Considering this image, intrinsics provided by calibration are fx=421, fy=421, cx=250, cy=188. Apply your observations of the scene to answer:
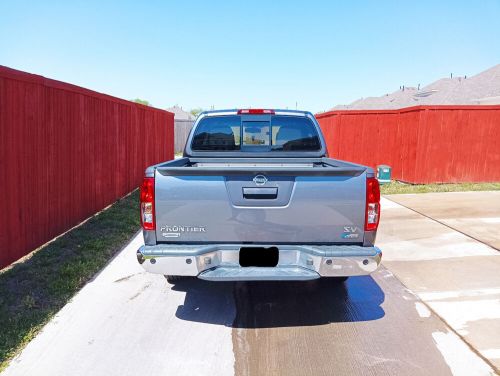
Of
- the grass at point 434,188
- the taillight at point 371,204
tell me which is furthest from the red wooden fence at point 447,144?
the taillight at point 371,204

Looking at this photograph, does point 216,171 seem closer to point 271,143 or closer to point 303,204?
point 303,204

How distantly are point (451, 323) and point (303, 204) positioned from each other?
1901 millimetres

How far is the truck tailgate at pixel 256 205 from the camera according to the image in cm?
349

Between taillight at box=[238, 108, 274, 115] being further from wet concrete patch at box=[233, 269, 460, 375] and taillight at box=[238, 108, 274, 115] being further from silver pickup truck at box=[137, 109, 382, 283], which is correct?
wet concrete patch at box=[233, 269, 460, 375]

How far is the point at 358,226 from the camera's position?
3557 millimetres

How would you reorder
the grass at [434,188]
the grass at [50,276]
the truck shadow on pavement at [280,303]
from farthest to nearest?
the grass at [434,188], the truck shadow on pavement at [280,303], the grass at [50,276]

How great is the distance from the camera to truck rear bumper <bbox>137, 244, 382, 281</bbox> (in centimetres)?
348

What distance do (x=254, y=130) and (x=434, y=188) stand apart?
947cm

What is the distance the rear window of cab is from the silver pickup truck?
1781mm

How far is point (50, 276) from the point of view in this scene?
16.3 ft

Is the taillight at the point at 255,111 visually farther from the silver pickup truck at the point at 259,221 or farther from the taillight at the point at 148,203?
the taillight at the point at 148,203

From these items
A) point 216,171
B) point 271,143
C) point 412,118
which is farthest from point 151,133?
point 216,171

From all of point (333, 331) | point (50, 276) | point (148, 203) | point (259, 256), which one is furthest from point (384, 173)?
point (148, 203)

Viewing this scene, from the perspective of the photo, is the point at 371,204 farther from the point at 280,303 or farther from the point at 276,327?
the point at 280,303
